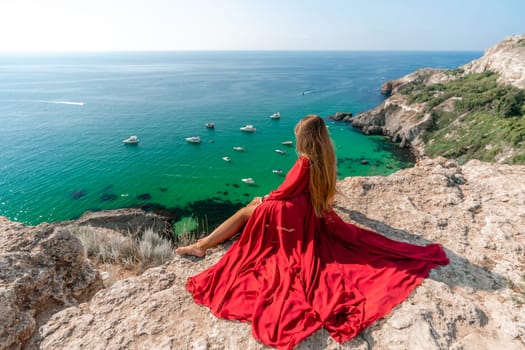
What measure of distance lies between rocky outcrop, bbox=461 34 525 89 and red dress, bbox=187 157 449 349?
4390 centimetres

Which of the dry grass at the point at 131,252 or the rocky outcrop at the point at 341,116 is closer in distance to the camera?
the dry grass at the point at 131,252

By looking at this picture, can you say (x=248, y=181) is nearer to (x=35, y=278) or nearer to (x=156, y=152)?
(x=156, y=152)

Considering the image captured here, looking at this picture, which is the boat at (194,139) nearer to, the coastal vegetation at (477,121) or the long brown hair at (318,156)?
the coastal vegetation at (477,121)

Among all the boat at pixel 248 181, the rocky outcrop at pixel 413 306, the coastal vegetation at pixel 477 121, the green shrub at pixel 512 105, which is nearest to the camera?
the rocky outcrop at pixel 413 306

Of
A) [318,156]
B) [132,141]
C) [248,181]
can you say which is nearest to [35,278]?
[318,156]

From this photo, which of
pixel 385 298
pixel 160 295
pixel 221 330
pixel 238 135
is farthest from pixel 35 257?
pixel 238 135

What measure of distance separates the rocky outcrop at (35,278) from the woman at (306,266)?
1676 mm

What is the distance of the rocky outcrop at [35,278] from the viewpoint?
2.87 meters

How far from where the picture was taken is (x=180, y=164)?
31.3m

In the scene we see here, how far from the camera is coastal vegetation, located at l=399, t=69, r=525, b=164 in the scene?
78.3ft

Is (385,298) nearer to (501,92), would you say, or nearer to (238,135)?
(238,135)

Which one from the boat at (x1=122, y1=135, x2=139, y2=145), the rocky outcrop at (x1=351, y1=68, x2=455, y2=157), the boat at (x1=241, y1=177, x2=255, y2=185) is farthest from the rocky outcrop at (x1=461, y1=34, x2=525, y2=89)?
the boat at (x1=122, y1=135, x2=139, y2=145)

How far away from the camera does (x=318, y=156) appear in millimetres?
3814

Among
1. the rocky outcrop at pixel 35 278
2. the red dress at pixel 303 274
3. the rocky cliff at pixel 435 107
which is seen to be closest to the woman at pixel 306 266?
the red dress at pixel 303 274
